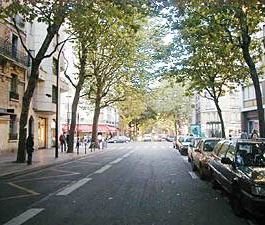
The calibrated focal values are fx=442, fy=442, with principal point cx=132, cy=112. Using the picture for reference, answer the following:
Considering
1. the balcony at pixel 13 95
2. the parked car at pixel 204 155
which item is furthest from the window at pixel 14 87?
the parked car at pixel 204 155

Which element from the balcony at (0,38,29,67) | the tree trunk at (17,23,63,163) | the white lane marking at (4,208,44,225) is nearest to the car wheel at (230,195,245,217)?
the white lane marking at (4,208,44,225)

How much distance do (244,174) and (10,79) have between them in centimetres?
2649

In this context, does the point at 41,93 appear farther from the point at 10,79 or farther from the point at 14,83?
the point at 10,79

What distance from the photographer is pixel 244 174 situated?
8.70 meters

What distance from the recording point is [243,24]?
58.2ft

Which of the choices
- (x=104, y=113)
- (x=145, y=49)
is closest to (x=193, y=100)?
(x=104, y=113)

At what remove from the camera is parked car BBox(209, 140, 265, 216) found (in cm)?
787

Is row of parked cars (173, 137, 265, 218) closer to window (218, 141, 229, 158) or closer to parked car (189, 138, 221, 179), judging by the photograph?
window (218, 141, 229, 158)

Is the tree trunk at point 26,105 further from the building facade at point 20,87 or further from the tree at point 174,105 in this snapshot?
the tree at point 174,105

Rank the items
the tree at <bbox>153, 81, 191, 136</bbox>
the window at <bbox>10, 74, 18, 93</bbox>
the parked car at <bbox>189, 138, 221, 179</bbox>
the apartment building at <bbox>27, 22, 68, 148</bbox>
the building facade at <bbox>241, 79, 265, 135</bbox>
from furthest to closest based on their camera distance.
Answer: the tree at <bbox>153, 81, 191, 136</bbox> < the building facade at <bbox>241, 79, 265, 135</bbox> < the apartment building at <bbox>27, 22, 68, 148</bbox> < the window at <bbox>10, 74, 18, 93</bbox> < the parked car at <bbox>189, 138, 221, 179</bbox>

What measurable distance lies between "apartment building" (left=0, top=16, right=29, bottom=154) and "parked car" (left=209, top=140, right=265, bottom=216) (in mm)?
20951

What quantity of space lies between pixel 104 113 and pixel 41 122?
170 feet

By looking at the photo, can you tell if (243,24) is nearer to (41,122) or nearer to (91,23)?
(91,23)

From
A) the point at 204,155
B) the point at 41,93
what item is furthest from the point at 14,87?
the point at 204,155
